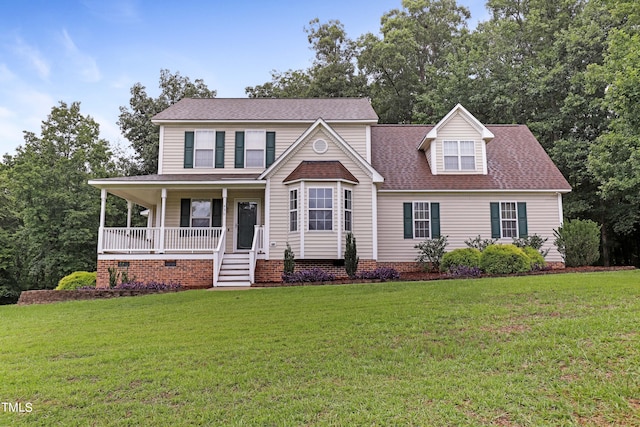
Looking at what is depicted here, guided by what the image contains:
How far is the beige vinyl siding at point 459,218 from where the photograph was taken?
1672cm

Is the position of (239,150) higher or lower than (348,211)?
higher

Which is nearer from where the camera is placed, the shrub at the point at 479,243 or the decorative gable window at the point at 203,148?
the shrub at the point at 479,243

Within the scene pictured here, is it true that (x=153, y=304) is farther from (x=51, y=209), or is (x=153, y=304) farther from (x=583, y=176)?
(x=583, y=176)

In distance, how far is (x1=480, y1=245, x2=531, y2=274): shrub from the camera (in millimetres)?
13469

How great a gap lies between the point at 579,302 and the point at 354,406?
20.1 ft

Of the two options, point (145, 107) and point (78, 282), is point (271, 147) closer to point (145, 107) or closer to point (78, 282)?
point (78, 282)

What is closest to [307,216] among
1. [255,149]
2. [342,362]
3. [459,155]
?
[255,149]

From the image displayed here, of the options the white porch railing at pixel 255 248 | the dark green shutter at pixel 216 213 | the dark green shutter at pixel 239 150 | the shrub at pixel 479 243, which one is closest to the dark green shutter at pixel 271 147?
the dark green shutter at pixel 239 150

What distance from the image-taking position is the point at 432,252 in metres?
15.9

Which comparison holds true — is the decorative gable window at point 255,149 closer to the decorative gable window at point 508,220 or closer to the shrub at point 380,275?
the shrub at point 380,275

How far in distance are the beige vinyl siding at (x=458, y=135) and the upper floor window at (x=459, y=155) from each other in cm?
A: 14

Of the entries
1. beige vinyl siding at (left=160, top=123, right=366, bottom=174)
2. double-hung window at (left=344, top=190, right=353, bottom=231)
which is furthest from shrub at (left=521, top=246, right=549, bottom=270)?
beige vinyl siding at (left=160, top=123, right=366, bottom=174)

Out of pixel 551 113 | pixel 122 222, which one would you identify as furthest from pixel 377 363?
pixel 122 222

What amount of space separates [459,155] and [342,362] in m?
14.1
